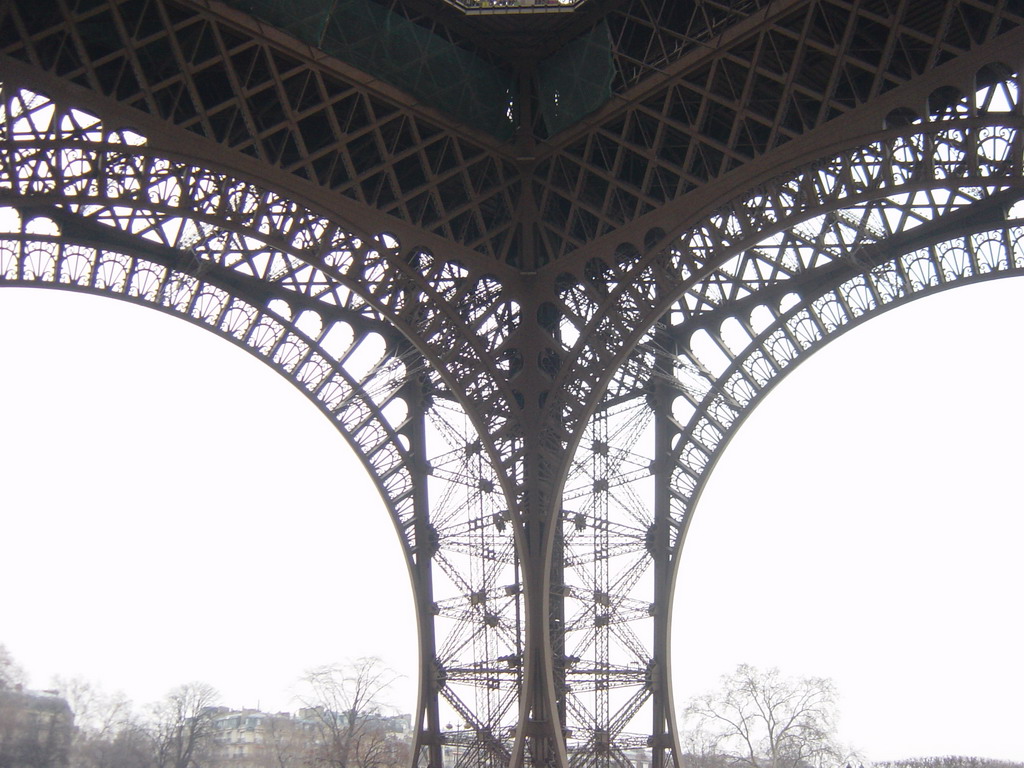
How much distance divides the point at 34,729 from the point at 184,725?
505 cm

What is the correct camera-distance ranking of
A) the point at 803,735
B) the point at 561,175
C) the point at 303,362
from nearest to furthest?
1. the point at 561,175
2. the point at 303,362
3. the point at 803,735

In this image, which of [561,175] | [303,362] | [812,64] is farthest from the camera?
[303,362]

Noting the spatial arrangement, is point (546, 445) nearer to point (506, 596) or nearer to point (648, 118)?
point (506, 596)

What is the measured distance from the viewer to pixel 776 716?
3959 centimetres

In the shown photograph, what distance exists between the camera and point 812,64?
19.1 metres

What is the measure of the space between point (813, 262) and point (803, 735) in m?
21.1

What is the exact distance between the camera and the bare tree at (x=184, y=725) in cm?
3938

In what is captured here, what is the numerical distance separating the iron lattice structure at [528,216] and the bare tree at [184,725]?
54.0 ft

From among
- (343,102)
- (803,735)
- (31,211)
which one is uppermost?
(343,102)

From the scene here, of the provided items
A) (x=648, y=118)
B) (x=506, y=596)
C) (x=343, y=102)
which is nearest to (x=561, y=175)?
(x=648, y=118)

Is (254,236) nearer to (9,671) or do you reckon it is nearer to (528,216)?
(528,216)

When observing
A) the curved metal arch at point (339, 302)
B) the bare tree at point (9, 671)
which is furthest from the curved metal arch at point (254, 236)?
the bare tree at point (9, 671)

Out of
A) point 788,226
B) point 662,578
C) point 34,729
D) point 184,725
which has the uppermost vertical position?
point 788,226

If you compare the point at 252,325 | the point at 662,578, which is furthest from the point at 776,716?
the point at 252,325
